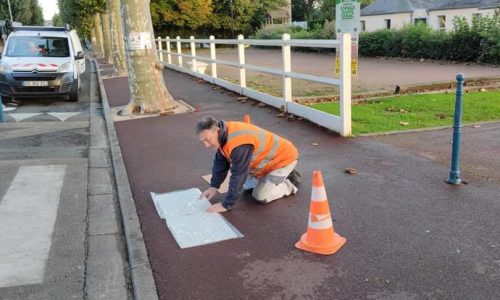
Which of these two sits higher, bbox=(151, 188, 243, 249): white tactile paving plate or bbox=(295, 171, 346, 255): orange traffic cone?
bbox=(295, 171, 346, 255): orange traffic cone

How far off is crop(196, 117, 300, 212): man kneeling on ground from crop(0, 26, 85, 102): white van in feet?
33.3

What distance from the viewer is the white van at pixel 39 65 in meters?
13.7

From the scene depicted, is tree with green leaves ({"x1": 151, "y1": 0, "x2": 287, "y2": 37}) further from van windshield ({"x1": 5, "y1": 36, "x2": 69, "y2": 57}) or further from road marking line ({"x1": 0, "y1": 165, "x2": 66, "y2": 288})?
road marking line ({"x1": 0, "y1": 165, "x2": 66, "y2": 288})

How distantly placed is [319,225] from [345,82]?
4100mm

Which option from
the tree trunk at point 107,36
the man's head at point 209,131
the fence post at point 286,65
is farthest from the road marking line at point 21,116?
the tree trunk at point 107,36

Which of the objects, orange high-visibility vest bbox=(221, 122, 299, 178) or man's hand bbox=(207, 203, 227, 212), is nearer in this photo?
orange high-visibility vest bbox=(221, 122, 299, 178)

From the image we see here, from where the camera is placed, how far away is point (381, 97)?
1134 cm

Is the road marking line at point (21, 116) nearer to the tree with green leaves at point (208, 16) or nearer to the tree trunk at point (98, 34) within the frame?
the tree trunk at point (98, 34)

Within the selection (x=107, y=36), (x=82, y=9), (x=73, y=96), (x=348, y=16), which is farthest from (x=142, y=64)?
(x=82, y=9)

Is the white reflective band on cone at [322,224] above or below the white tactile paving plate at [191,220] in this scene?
above

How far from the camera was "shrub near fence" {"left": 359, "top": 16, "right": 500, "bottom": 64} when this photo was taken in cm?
2048

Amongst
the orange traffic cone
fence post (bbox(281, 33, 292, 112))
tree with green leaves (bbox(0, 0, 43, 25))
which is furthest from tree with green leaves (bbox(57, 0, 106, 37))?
the orange traffic cone

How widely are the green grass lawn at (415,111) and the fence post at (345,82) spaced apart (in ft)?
0.77

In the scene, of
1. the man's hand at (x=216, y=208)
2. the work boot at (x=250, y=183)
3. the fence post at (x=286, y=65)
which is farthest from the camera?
the fence post at (x=286, y=65)
